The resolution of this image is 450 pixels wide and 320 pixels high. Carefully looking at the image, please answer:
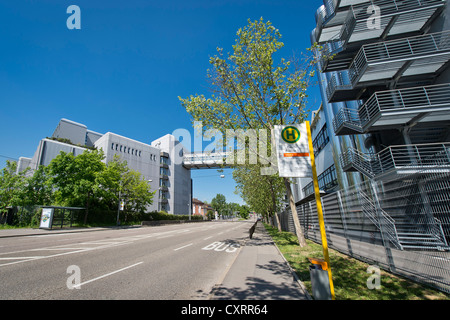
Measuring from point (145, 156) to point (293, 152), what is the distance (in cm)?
5797

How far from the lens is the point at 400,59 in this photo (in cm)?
1136

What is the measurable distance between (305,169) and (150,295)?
4342mm

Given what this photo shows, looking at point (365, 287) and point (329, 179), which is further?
point (329, 179)

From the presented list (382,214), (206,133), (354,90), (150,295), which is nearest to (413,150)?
(354,90)

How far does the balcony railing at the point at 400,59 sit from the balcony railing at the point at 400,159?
15.4ft

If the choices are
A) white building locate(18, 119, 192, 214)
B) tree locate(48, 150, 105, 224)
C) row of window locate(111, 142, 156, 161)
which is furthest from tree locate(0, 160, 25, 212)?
row of window locate(111, 142, 156, 161)

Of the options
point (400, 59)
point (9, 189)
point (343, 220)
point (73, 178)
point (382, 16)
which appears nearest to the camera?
point (343, 220)

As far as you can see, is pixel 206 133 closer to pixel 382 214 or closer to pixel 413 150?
pixel 382 214

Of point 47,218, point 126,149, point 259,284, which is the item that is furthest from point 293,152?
point 126,149

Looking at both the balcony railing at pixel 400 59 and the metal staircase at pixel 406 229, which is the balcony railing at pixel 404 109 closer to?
the balcony railing at pixel 400 59

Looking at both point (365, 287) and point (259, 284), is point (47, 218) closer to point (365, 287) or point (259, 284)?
point (259, 284)

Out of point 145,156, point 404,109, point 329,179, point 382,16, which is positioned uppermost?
point 145,156

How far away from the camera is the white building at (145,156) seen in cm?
4731
